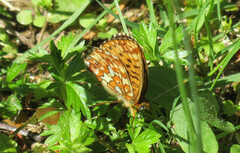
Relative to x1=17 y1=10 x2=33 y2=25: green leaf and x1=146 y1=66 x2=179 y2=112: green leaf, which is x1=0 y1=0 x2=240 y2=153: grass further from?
x1=17 y1=10 x2=33 y2=25: green leaf

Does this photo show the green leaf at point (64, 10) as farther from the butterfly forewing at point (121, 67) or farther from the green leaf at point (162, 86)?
the green leaf at point (162, 86)

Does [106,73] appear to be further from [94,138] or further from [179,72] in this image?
[179,72]

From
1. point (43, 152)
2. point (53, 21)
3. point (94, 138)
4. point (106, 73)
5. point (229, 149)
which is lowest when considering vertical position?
point (229, 149)

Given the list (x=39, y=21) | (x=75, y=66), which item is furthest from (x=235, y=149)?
(x=39, y=21)

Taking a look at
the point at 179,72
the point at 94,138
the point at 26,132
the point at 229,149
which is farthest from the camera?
the point at 26,132

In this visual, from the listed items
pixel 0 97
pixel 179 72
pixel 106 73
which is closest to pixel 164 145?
pixel 106 73

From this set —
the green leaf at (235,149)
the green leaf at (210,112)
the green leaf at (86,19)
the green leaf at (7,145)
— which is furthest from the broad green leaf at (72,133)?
the green leaf at (86,19)
